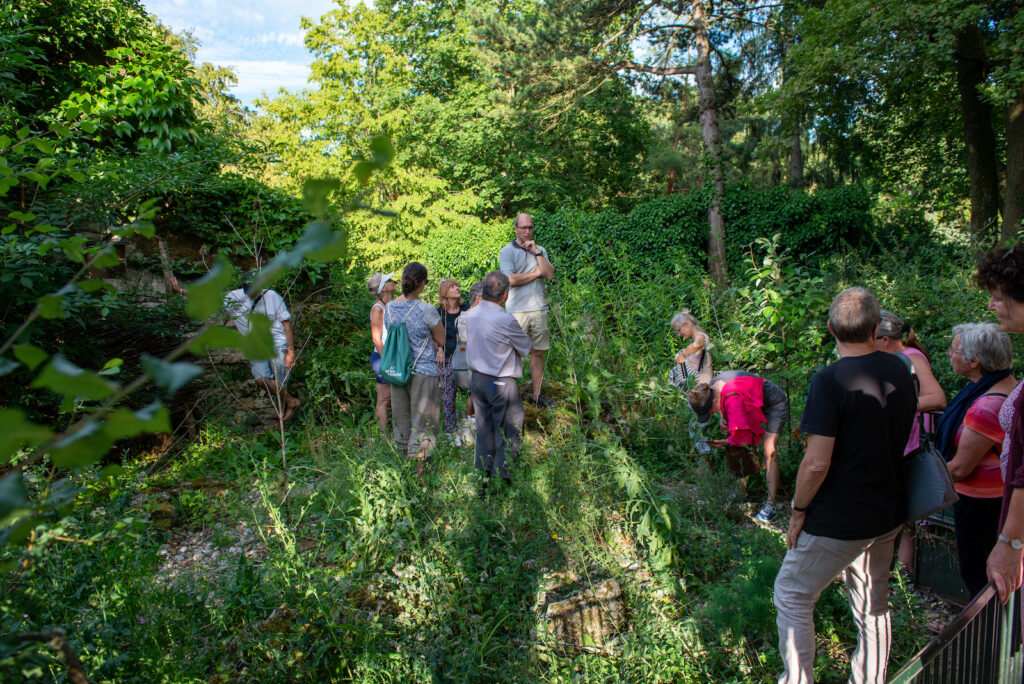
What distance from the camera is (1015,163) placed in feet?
36.2

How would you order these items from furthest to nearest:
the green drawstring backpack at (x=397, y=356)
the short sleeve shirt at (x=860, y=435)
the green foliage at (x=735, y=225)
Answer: the green foliage at (x=735, y=225) → the green drawstring backpack at (x=397, y=356) → the short sleeve shirt at (x=860, y=435)

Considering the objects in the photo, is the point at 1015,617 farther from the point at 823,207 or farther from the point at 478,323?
the point at 823,207

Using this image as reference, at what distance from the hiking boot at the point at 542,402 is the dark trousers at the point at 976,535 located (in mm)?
3453

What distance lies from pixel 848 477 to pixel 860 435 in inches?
7.0

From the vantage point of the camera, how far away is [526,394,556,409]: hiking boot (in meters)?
6.01

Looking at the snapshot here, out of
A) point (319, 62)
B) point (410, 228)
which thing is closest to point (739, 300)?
point (410, 228)

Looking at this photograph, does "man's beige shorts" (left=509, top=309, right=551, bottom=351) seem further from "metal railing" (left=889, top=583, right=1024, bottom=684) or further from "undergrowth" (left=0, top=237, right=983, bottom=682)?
"metal railing" (left=889, top=583, right=1024, bottom=684)

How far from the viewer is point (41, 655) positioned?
173 centimetres

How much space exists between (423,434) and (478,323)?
1.15m

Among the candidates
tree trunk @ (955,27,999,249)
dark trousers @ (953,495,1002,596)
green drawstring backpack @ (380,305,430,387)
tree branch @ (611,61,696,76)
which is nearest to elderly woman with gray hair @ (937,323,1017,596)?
dark trousers @ (953,495,1002,596)

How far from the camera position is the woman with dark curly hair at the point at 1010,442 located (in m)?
2.15

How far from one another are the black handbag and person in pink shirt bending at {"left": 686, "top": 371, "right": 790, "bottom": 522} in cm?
196

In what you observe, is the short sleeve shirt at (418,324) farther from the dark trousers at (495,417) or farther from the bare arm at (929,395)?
the bare arm at (929,395)

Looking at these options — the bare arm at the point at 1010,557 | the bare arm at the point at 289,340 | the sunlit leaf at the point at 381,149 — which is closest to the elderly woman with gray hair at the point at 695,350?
the bare arm at the point at 1010,557
